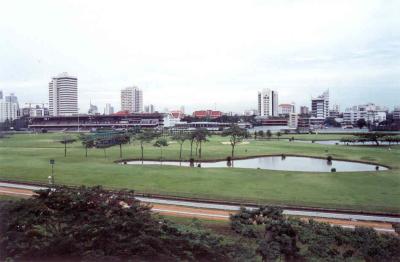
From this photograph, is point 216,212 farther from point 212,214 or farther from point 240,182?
point 240,182

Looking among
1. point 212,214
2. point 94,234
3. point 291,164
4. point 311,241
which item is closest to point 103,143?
point 291,164

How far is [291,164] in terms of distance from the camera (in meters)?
48.1

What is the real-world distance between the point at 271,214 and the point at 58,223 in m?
8.09

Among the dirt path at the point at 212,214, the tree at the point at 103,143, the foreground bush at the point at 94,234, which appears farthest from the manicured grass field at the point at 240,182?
the tree at the point at 103,143

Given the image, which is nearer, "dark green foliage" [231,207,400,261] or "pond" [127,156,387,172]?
"dark green foliage" [231,207,400,261]

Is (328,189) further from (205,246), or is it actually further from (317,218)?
(205,246)

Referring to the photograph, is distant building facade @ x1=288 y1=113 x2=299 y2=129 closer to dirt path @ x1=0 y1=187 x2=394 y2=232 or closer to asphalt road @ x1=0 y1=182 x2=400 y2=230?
asphalt road @ x1=0 y1=182 x2=400 y2=230

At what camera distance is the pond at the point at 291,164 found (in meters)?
44.3

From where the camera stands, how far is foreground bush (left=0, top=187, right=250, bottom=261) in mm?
12211

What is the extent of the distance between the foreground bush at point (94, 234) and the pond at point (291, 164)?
102 ft

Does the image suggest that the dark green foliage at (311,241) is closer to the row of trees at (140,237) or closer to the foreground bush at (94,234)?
the row of trees at (140,237)

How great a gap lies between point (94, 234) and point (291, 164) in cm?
3823

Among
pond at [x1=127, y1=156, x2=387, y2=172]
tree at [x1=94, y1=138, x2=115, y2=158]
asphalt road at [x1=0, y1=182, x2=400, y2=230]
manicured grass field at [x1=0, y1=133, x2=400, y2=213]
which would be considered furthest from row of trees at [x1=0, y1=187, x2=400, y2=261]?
tree at [x1=94, y1=138, x2=115, y2=158]

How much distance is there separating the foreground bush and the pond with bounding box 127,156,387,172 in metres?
31.0
